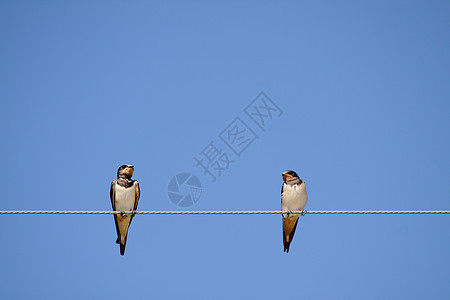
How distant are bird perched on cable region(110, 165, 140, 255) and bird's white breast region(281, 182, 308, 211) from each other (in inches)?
100

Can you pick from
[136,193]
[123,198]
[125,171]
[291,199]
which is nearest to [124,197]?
[123,198]

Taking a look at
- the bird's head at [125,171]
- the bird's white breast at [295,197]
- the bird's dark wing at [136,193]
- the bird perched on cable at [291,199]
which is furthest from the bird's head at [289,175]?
the bird's head at [125,171]

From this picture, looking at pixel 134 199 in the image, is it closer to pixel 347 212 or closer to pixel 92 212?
pixel 92 212

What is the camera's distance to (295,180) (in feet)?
27.4

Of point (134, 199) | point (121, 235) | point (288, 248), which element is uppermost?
point (134, 199)

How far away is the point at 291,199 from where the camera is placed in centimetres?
819

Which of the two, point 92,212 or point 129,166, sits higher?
point 129,166

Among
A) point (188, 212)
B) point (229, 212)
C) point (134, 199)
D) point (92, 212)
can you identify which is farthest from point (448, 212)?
point (134, 199)

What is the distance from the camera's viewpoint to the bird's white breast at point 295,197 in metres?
8.16

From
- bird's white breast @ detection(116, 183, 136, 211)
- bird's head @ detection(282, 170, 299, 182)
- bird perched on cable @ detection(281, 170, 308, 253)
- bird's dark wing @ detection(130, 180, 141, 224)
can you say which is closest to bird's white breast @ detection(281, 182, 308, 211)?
bird perched on cable @ detection(281, 170, 308, 253)

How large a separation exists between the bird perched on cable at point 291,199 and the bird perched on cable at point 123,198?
2.53 m

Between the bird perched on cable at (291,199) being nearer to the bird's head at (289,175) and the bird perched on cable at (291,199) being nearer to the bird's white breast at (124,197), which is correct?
the bird's head at (289,175)

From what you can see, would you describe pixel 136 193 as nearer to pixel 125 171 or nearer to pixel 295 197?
pixel 125 171

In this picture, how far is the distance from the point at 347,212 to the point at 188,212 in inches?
68.4
